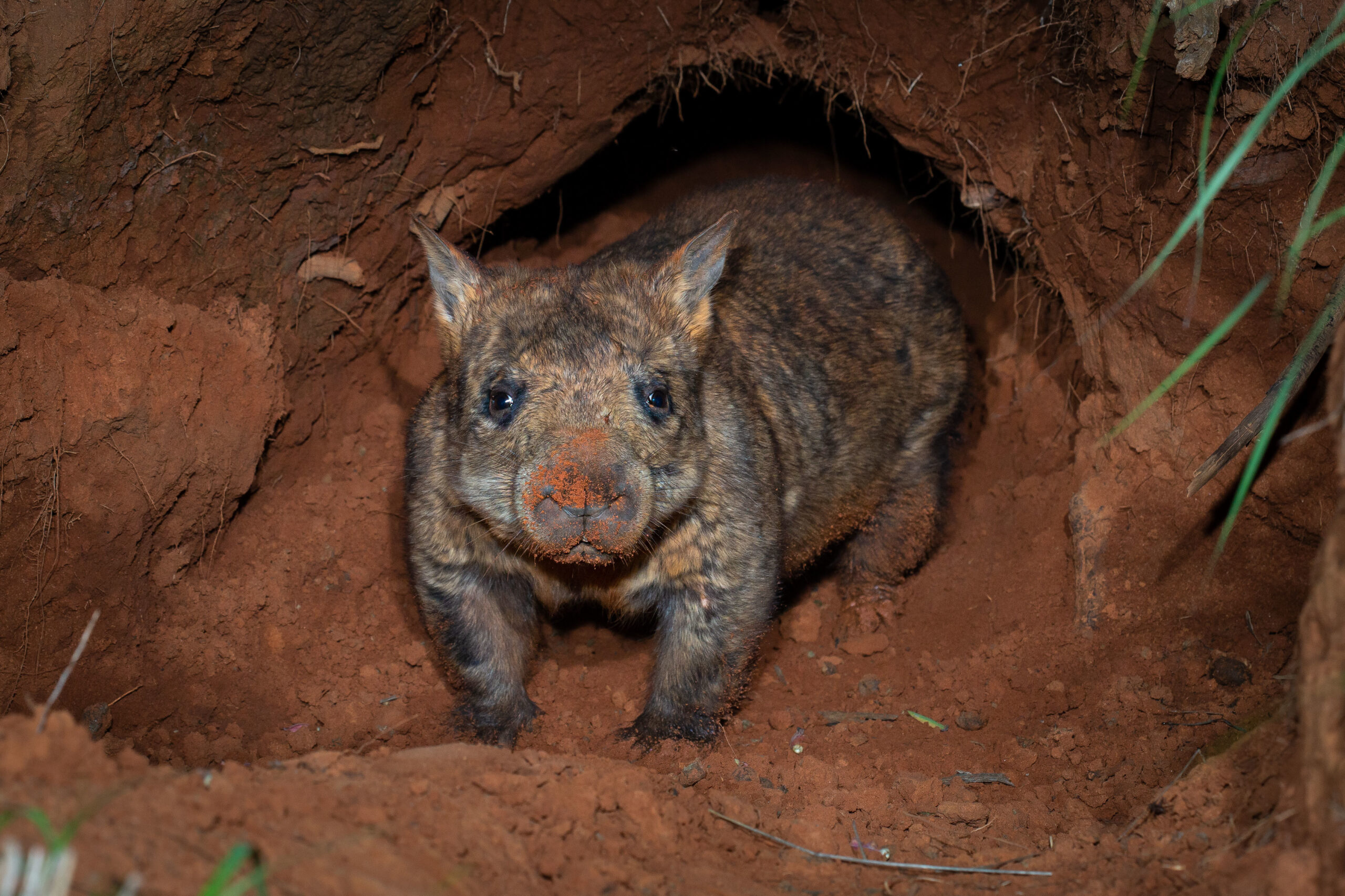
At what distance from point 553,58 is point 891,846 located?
3942 millimetres

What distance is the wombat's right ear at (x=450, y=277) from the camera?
4.22 metres

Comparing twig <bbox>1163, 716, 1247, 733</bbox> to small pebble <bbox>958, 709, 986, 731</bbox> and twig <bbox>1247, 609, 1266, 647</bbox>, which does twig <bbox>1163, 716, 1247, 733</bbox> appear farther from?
small pebble <bbox>958, 709, 986, 731</bbox>

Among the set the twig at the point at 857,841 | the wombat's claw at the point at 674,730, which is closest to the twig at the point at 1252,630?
the twig at the point at 857,841

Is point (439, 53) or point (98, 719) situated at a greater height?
point (439, 53)

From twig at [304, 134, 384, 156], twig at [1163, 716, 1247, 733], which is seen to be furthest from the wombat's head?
twig at [1163, 716, 1247, 733]

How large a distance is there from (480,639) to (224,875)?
246 centimetres

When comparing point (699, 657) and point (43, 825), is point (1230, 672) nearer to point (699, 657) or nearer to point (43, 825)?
point (699, 657)

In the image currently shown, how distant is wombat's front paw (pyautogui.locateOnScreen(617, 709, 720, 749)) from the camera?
419 cm

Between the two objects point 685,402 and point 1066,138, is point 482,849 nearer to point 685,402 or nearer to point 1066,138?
point 685,402

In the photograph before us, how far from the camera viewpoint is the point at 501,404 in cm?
388

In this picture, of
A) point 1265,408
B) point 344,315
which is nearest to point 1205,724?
point 1265,408

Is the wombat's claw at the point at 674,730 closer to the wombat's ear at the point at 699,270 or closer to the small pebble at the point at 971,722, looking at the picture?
the small pebble at the point at 971,722

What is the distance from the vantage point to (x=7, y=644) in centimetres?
400

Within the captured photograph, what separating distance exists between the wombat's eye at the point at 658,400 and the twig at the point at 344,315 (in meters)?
2.25
